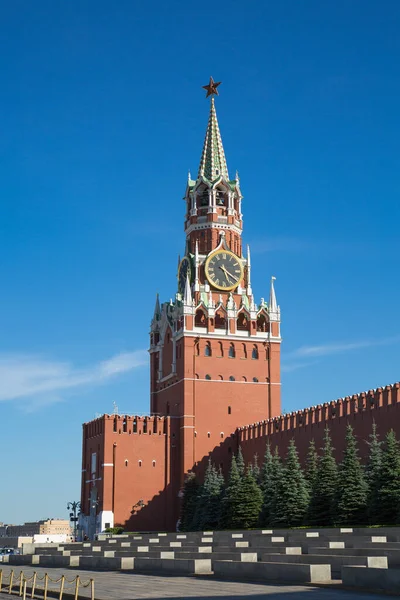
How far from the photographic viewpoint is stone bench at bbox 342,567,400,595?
611 inches

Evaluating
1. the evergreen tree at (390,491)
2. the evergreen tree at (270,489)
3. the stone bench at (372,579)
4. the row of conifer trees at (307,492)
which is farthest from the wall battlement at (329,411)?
the stone bench at (372,579)

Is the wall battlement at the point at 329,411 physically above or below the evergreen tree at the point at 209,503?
above

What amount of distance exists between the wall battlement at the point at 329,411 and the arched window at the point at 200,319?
7974mm

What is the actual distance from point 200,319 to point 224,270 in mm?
4591

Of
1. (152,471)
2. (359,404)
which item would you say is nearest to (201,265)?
(152,471)

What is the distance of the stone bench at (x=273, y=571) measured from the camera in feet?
57.3

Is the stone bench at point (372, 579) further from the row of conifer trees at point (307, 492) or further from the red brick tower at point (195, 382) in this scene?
the red brick tower at point (195, 382)

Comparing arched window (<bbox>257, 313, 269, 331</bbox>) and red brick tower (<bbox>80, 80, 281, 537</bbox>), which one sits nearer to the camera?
red brick tower (<bbox>80, 80, 281, 537</bbox>)

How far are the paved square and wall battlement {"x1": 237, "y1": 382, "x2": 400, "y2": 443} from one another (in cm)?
2189

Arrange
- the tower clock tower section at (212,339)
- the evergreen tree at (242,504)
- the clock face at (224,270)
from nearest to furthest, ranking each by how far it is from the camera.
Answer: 1. the evergreen tree at (242,504)
2. the tower clock tower section at (212,339)
3. the clock face at (224,270)

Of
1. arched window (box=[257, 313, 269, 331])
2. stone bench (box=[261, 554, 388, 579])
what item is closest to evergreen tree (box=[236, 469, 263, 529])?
arched window (box=[257, 313, 269, 331])

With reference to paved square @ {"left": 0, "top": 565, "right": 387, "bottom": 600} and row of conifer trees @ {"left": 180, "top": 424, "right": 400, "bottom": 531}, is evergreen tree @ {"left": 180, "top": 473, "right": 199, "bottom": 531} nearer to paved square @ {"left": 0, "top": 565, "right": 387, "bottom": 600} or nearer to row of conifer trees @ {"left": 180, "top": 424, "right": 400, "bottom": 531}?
row of conifer trees @ {"left": 180, "top": 424, "right": 400, "bottom": 531}

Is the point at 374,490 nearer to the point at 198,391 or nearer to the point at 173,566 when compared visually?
the point at 173,566

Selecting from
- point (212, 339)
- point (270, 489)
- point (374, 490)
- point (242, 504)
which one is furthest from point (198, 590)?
point (212, 339)
